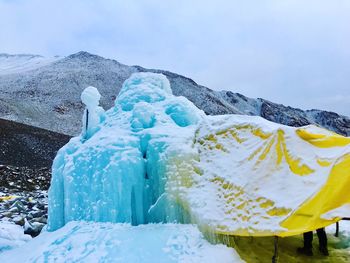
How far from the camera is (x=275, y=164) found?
20.3 ft

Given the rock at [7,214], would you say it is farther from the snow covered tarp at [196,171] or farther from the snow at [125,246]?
the snow at [125,246]

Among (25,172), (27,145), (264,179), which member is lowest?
(25,172)

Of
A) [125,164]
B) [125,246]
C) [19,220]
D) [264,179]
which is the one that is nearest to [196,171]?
[125,164]

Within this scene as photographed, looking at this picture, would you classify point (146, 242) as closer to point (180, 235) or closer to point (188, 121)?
point (180, 235)

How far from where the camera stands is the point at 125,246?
6.27m

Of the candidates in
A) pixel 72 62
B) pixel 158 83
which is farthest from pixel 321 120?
pixel 158 83

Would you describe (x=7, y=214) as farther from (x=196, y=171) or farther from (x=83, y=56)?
(x=83, y=56)

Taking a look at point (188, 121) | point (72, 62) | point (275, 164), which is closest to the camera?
point (275, 164)

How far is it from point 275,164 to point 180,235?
6.33 ft

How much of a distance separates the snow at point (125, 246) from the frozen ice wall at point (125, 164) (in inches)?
13.3

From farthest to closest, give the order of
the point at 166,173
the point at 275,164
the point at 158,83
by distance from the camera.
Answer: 1. the point at 158,83
2. the point at 166,173
3. the point at 275,164

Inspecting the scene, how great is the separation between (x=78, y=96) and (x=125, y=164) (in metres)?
42.4

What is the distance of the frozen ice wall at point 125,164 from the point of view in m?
7.30

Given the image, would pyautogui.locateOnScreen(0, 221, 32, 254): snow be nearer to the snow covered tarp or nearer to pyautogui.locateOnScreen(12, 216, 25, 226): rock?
pyautogui.locateOnScreen(12, 216, 25, 226): rock
